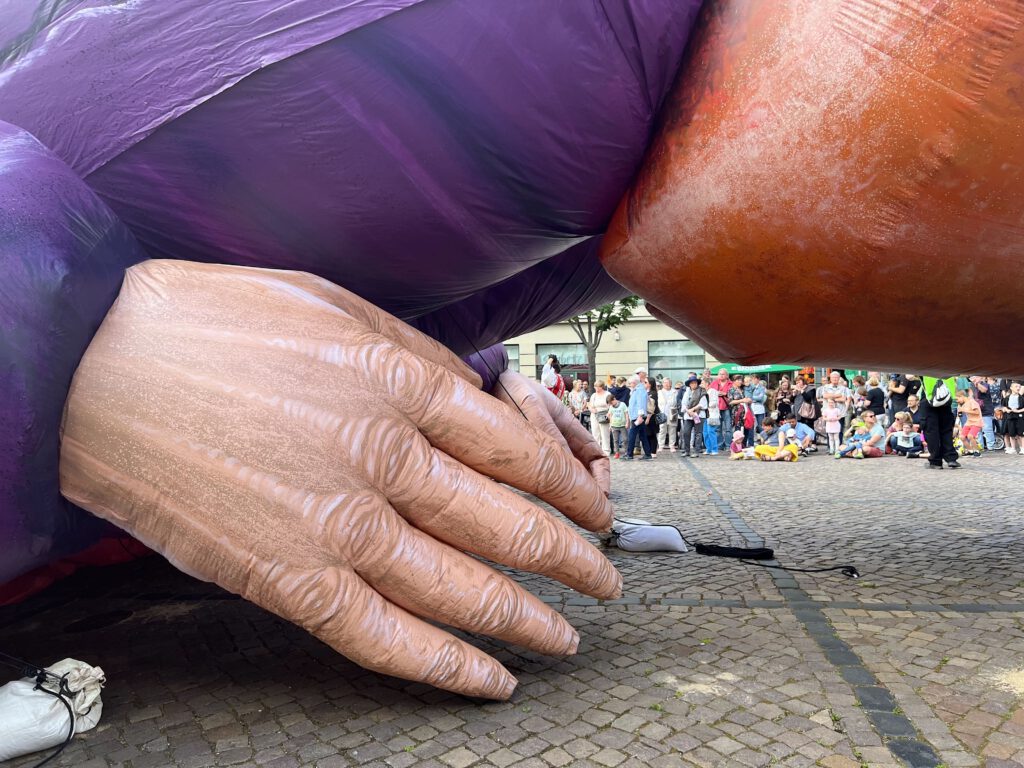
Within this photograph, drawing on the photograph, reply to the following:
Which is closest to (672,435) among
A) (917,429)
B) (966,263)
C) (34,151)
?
(917,429)

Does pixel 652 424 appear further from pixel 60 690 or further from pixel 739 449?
pixel 60 690

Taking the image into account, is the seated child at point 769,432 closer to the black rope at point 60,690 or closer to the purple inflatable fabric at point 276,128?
the purple inflatable fabric at point 276,128

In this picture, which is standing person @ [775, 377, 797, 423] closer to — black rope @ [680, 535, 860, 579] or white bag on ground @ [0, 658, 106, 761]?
black rope @ [680, 535, 860, 579]

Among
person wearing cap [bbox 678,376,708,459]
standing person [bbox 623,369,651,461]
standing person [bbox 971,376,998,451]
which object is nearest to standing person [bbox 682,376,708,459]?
person wearing cap [bbox 678,376,708,459]

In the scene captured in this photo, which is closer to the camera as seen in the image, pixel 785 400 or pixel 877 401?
pixel 877 401

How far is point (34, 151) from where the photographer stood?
7.31 ft

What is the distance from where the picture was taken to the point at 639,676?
296 centimetres

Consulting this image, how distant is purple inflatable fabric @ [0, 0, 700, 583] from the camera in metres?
2.17

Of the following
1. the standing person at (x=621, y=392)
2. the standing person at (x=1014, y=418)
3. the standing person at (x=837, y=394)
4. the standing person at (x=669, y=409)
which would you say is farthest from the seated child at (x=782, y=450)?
the standing person at (x=1014, y=418)

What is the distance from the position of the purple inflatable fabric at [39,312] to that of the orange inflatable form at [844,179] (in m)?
1.82

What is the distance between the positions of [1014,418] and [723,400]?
4.56 metres

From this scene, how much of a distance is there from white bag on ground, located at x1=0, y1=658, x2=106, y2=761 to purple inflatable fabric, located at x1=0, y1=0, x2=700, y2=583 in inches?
25.1

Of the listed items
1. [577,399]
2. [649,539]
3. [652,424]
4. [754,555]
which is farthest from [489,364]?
[577,399]

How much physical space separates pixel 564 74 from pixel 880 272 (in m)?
1.21
